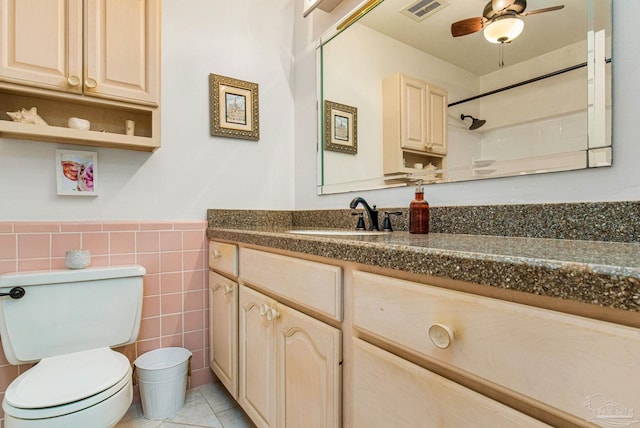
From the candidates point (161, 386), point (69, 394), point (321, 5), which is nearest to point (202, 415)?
point (161, 386)

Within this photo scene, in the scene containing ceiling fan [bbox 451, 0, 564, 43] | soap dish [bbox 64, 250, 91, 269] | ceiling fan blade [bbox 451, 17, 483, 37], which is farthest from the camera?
soap dish [bbox 64, 250, 91, 269]

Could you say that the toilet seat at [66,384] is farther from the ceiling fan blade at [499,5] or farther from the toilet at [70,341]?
the ceiling fan blade at [499,5]

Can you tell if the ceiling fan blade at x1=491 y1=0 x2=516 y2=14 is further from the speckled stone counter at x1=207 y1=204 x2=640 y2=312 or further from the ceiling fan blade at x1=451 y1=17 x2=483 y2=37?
the speckled stone counter at x1=207 y1=204 x2=640 y2=312

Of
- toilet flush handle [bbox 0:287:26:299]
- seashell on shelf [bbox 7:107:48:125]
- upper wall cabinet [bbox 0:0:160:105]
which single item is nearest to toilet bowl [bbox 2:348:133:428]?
toilet flush handle [bbox 0:287:26:299]

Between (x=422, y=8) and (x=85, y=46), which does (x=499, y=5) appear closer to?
(x=422, y=8)

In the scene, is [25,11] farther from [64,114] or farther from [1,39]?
[64,114]

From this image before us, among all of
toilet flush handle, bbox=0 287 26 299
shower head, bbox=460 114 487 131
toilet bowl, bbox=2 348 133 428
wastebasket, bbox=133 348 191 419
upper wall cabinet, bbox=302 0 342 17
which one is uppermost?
upper wall cabinet, bbox=302 0 342 17

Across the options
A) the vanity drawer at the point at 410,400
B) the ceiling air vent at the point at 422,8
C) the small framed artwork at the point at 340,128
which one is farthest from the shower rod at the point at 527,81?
the vanity drawer at the point at 410,400

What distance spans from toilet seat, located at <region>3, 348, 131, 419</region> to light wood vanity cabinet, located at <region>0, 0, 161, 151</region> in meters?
0.87

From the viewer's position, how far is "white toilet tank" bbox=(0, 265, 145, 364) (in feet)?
3.93

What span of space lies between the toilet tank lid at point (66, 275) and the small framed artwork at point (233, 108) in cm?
83

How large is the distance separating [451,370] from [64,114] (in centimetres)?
177

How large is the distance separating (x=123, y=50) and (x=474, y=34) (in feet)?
4.60

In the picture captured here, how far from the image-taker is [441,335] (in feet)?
1.75
